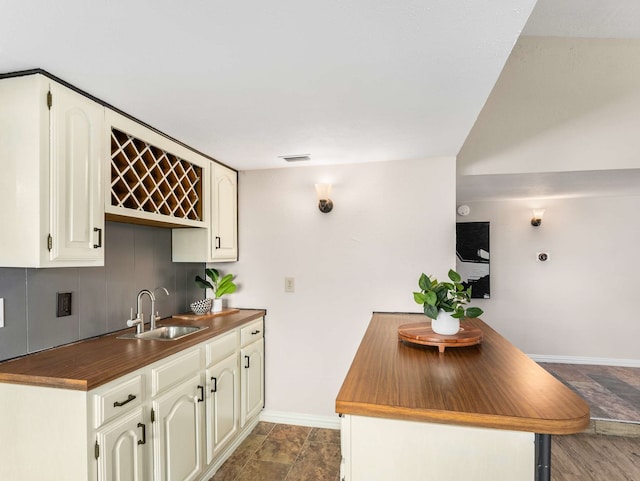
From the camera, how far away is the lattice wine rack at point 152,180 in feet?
6.52

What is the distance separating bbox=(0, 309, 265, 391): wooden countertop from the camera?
1.43 m

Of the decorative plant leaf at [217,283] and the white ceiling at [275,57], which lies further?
the decorative plant leaf at [217,283]

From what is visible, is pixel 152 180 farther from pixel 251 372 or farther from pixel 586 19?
pixel 586 19

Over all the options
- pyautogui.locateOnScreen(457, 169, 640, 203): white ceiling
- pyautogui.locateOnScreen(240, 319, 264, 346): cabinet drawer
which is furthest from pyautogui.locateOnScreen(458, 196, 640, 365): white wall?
pyautogui.locateOnScreen(240, 319, 264, 346): cabinet drawer

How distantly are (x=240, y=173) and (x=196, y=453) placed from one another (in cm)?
217

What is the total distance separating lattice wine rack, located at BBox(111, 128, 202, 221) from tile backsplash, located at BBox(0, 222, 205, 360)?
0.28 m

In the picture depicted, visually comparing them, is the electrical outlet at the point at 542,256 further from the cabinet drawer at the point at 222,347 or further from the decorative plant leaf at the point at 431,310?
the cabinet drawer at the point at 222,347

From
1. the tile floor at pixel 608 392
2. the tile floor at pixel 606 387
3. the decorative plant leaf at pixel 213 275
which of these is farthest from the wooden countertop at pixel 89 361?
the tile floor at pixel 606 387

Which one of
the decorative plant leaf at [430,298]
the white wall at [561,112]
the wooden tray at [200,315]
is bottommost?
the wooden tray at [200,315]

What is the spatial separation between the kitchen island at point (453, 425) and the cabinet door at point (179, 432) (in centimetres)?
103

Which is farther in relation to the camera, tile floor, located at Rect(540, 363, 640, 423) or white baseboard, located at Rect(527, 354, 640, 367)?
white baseboard, located at Rect(527, 354, 640, 367)

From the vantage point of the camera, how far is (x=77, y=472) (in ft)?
4.59

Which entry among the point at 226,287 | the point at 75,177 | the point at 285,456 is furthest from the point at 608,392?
the point at 75,177

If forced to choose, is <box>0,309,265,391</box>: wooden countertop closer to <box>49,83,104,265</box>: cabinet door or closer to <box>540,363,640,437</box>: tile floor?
<box>49,83,104,265</box>: cabinet door
